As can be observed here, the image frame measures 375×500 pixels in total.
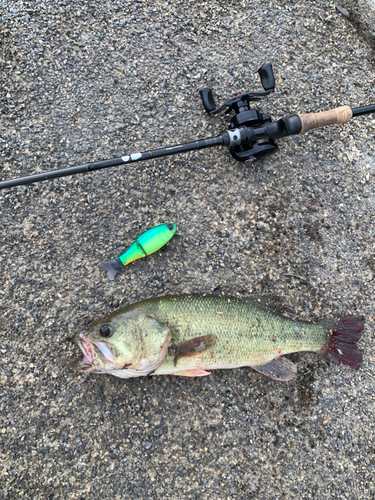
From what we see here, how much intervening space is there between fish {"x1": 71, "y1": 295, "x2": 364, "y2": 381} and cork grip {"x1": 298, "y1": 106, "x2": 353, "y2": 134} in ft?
4.40

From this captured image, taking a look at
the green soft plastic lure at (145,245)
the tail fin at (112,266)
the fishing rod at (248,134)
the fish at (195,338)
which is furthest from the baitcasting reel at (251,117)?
the tail fin at (112,266)

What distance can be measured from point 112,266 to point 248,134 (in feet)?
4.64

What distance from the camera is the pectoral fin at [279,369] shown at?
102 inches

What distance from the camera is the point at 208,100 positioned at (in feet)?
8.78

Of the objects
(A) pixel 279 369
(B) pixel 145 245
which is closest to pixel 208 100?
(B) pixel 145 245

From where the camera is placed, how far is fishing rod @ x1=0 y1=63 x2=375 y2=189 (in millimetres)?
2316

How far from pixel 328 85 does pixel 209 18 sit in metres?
1.21

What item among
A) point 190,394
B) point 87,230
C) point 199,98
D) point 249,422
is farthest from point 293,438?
point 199,98

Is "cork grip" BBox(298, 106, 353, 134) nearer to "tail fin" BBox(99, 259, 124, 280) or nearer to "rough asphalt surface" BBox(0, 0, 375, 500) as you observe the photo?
"rough asphalt surface" BBox(0, 0, 375, 500)

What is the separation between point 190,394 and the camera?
2.67m

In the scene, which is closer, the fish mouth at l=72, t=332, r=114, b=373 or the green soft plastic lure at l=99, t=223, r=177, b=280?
the fish mouth at l=72, t=332, r=114, b=373

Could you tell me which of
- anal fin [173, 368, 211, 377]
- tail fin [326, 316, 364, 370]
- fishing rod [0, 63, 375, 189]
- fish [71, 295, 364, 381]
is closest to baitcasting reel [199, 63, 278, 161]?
fishing rod [0, 63, 375, 189]

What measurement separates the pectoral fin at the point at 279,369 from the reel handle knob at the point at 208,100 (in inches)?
79.8

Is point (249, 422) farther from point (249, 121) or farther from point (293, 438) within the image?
point (249, 121)
